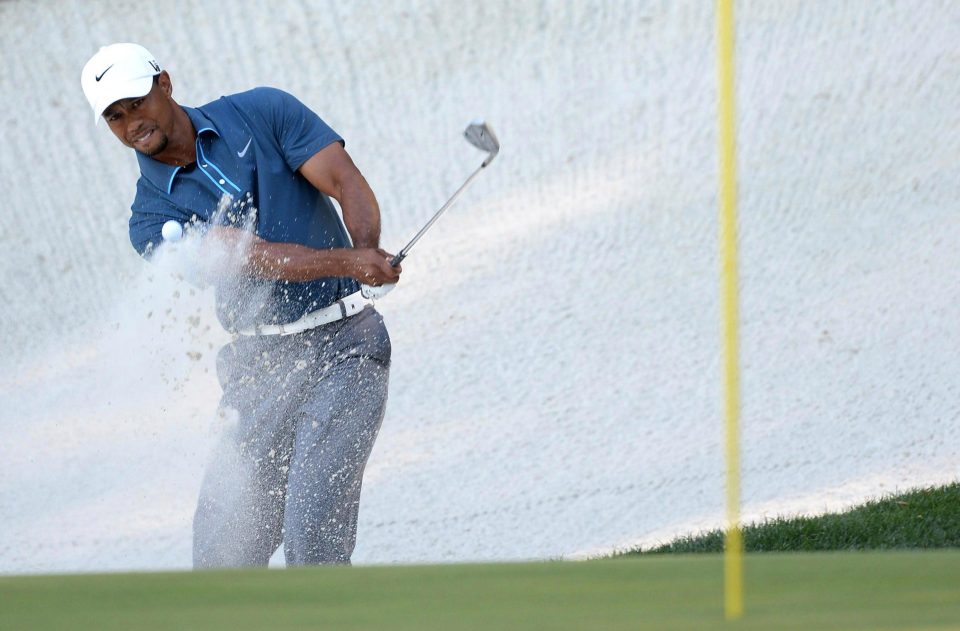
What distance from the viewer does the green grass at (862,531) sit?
379 centimetres

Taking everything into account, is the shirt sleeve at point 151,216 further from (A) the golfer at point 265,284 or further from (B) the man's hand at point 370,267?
(B) the man's hand at point 370,267

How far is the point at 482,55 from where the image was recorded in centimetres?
847

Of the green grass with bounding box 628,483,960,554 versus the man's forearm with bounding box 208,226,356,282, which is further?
the green grass with bounding box 628,483,960,554

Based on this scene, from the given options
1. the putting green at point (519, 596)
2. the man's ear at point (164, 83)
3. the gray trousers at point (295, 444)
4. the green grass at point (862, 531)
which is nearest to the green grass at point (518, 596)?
the putting green at point (519, 596)

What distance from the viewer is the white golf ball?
2.73 meters

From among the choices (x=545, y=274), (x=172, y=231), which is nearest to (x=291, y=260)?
(x=172, y=231)

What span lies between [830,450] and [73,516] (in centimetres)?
308

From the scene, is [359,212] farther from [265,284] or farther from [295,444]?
[295,444]

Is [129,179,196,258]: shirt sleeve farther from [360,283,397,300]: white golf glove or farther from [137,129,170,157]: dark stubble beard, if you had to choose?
[360,283,397,300]: white golf glove

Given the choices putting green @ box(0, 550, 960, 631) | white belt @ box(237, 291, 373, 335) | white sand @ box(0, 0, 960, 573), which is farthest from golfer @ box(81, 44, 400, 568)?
white sand @ box(0, 0, 960, 573)

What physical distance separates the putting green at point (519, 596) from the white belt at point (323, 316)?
43.9 inches

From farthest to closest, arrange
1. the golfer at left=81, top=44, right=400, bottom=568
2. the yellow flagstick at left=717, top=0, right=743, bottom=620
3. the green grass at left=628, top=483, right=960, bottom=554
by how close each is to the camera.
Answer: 1. the green grass at left=628, top=483, right=960, bottom=554
2. the golfer at left=81, top=44, right=400, bottom=568
3. the yellow flagstick at left=717, top=0, right=743, bottom=620

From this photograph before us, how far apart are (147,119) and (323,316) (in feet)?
1.60

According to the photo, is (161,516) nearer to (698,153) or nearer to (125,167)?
(125,167)
